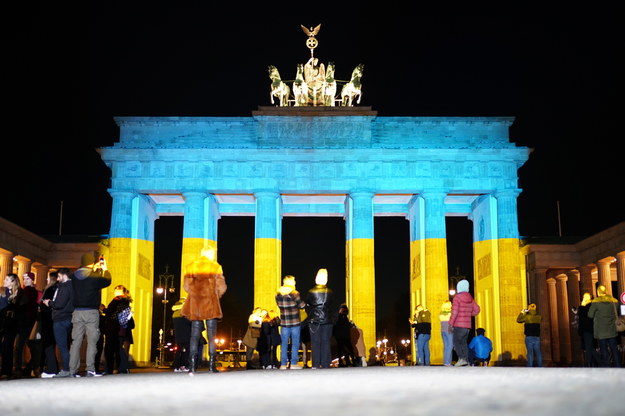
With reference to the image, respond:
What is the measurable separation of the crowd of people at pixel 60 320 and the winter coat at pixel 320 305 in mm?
4941

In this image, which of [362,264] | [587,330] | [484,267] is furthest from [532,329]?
[484,267]

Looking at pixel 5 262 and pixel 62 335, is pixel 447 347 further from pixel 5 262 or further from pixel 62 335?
pixel 5 262

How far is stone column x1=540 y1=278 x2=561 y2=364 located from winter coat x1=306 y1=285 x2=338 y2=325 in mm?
32897

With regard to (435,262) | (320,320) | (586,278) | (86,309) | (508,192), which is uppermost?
(508,192)

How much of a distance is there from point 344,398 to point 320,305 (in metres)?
11.7

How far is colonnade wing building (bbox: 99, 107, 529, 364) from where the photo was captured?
152 ft

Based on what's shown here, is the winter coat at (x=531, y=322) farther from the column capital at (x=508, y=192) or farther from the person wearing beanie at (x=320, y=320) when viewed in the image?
the column capital at (x=508, y=192)

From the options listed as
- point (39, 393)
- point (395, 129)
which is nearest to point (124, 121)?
point (395, 129)

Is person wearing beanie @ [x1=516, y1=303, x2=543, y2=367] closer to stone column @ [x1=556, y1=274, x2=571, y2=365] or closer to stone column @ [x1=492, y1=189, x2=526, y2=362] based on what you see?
stone column @ [x1=492, y1=189, x2=526, y2=362]

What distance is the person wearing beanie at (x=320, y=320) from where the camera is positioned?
65.4ft

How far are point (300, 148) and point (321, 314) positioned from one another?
91.1ft

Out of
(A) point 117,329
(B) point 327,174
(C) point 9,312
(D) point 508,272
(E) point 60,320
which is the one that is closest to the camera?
(E) point 60,320

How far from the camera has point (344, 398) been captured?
8211 mm

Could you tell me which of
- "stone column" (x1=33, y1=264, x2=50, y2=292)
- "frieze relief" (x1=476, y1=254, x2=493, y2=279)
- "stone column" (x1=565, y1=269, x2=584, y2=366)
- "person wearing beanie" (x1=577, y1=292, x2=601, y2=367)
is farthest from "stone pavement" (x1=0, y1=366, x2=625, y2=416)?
"stone column" (x1=565, y1=269, x2=584, y2=366)
